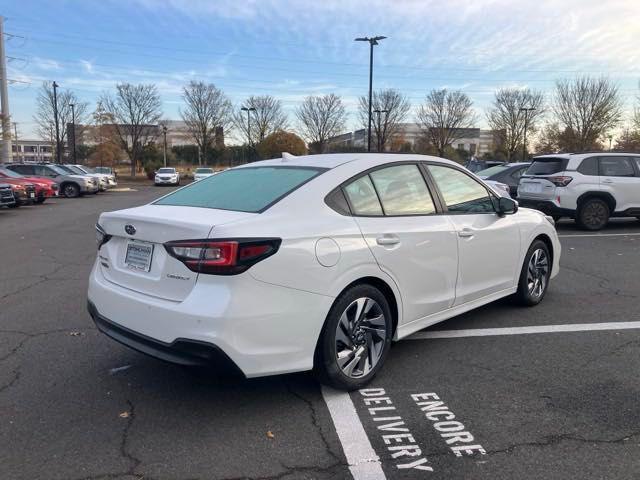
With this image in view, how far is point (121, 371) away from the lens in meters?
4.01

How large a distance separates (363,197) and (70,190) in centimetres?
2661

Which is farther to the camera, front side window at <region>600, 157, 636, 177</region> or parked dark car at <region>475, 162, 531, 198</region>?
parked dark car at <region>475, 162, 531, 198</region>

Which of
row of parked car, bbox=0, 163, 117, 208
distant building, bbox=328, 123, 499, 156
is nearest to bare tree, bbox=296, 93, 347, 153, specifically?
distant building, bbox=328, 123, 499, 156

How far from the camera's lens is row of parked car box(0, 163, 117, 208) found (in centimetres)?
1789

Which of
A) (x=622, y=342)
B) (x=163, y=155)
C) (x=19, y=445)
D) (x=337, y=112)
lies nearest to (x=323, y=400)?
(x=19, y=445)

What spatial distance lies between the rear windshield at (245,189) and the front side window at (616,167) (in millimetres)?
10101

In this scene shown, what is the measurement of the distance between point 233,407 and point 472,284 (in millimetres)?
2332

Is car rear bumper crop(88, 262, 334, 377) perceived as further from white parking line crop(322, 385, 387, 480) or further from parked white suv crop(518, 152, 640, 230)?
parked white suv crop(518, 152, 640, 230)

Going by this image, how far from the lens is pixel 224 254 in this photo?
2.97m

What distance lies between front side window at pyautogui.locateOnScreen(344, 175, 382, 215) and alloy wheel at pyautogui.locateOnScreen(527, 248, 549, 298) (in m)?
2.41

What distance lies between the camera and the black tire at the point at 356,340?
3.40 meters

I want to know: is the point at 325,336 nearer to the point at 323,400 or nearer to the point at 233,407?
the point at 323,400

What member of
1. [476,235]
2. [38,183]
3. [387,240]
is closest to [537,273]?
[476,235]

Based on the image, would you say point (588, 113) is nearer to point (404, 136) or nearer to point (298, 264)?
point (404, 136)
